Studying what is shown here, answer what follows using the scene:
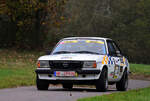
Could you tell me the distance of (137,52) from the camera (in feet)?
244

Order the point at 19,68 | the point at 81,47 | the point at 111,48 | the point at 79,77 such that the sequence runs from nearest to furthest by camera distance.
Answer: the point at 79,77, the point at 81,47, the point at 111,48, the point at 19,68

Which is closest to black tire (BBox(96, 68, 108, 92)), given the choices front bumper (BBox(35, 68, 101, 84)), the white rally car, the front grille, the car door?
the white rally car

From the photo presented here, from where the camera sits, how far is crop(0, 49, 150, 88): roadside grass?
2003cm

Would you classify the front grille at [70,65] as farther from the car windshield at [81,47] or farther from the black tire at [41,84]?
the car windshield at [81,47]

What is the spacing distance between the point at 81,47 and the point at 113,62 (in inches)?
45.1

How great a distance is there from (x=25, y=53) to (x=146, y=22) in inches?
1427

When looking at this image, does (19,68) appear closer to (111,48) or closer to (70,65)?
(111,48)

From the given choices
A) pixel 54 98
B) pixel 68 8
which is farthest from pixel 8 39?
pixel 54 98

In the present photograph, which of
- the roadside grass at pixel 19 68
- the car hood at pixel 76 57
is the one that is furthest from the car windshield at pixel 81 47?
the roadside grass at pixel 19 68

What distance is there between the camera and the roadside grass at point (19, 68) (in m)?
20.0

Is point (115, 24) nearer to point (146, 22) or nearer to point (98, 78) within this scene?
point (146, 22)

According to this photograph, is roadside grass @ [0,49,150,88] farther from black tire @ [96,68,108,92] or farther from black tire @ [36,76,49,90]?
black tire @ [96,68,108,92]

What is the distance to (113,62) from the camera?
16.6 metres

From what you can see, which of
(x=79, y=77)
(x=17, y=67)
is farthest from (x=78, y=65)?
(x=17, y=67)
